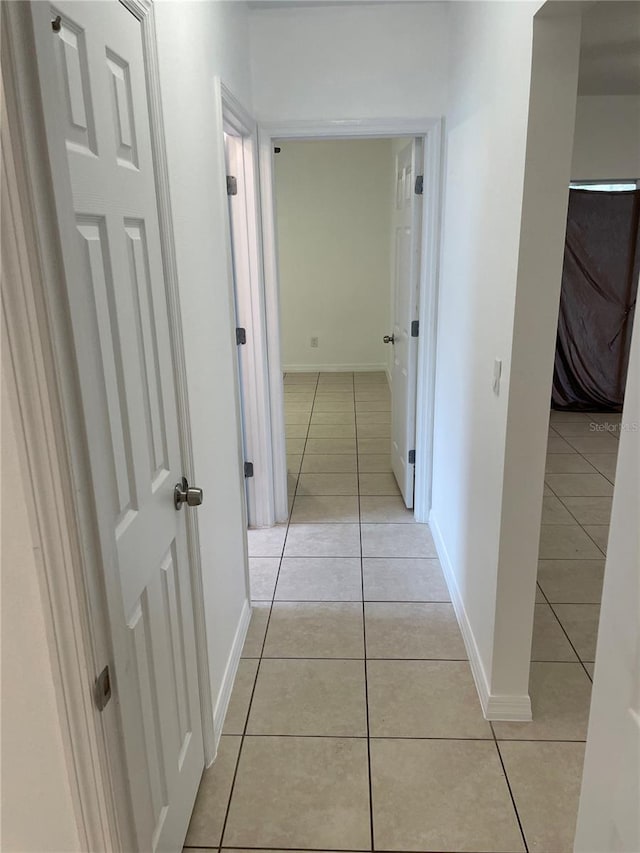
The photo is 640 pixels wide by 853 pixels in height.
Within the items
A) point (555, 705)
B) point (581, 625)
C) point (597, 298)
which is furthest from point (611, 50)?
point (555, 705)

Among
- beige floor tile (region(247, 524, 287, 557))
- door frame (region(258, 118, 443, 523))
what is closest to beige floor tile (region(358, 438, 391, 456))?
door frame (region(258, 118, 443, 523))

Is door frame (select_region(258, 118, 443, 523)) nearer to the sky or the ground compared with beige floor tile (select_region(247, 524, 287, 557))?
nearer to the sky

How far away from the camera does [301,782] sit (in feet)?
5.92

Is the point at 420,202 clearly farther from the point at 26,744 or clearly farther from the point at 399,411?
the point at 26,744

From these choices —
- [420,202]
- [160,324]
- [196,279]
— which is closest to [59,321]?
[160,324]

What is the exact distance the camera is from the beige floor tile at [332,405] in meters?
5.71

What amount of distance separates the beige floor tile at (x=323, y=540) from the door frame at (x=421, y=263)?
192 mm

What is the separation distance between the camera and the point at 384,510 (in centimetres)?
361

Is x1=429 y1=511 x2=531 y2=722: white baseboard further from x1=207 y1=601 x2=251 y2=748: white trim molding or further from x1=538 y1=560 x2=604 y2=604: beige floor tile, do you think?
x1=207 y1=601 x2=251 y2=748: white trim molding

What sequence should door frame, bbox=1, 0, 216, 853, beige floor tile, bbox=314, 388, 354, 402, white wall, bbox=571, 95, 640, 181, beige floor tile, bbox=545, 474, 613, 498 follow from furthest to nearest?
beige floor tile, bbox=314, 388, 354, 402
white wall, bbox=571, 95, 640, 181
beige floor tile, bbox=545, 474, 613, 498
door frame, bbox=1, 0, 216, 853

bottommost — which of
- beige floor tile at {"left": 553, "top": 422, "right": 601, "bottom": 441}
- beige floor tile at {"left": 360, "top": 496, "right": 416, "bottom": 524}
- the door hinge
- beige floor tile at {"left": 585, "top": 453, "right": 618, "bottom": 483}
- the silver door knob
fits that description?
beige floor tile at {"left": 360, "top": 496, "right": 416, "bottom": 524}

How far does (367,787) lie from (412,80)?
9.61 feet

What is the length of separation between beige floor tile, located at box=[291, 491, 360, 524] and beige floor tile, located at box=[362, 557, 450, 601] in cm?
49

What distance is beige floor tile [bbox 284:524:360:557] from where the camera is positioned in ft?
10.3
